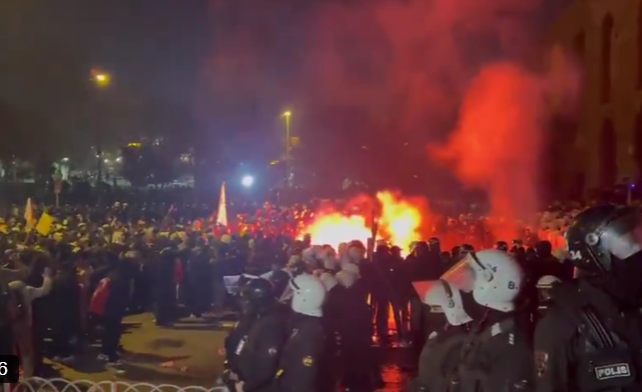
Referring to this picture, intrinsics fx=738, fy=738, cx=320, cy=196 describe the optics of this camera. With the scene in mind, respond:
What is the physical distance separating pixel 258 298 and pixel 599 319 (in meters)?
2.35

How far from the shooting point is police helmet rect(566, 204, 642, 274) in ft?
8.84

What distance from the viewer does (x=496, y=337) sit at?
3256 mm

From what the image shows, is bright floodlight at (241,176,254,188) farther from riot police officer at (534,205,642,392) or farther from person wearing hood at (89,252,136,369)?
riot police officer at (534,205,642,392)

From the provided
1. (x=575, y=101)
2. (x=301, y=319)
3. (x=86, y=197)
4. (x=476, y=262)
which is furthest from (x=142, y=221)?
(x=575, y=101)

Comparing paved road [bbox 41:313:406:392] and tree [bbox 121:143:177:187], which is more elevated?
tree [bbox 121:143:177:187]

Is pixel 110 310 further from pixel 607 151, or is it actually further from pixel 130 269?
pixel 607 151

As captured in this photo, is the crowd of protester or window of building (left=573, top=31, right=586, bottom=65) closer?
the crowd of protester

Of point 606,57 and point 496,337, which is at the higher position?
point 606,57

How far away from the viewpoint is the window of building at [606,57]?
57.5 feet

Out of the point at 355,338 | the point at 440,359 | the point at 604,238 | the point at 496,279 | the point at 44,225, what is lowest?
the point at 355,338

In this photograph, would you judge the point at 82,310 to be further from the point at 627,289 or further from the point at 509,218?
the point at 509,218

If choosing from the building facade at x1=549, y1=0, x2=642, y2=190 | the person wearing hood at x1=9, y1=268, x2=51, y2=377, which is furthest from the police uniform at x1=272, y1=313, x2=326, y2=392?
the building facade at x1=549, y1=0, x2=642, y2=190

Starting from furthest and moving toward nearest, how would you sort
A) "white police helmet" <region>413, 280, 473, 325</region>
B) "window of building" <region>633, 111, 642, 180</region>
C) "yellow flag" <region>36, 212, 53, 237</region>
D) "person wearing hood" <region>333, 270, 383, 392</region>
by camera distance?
"window of building" <region>633, 111, 642, 180</region> → "yellow flag" <region>36, 212, 53, 237</region> → "person wearing hood" <region>333, 270, 383, 392</region> → "white police helmet" <region>413, 280, 473, 325</region>

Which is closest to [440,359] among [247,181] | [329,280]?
[329,280]
